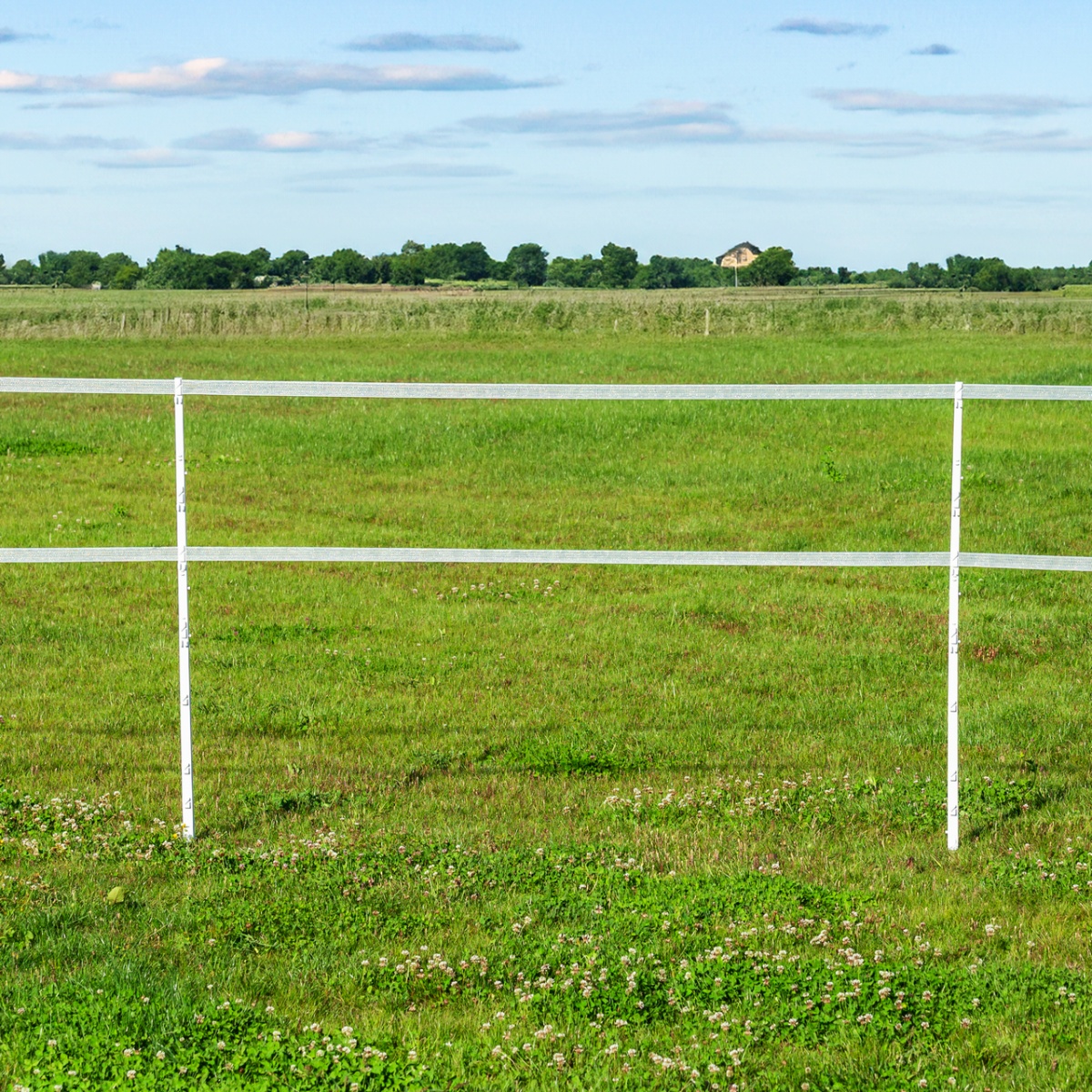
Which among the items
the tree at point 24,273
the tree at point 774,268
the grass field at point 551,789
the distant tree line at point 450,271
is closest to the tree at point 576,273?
the distant tree line at point 450,271

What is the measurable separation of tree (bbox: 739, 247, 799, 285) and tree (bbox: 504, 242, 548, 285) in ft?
94.8

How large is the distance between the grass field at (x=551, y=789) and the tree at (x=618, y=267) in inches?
4941

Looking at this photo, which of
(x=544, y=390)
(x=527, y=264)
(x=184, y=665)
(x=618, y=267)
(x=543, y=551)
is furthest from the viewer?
(x=527, y=264)

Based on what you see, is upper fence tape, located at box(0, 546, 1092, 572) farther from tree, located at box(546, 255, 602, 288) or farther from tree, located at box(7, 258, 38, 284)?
tree, located at box(7, 258, 38, 284)

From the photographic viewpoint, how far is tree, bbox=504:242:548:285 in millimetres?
155000

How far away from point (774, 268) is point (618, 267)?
17.4 meters

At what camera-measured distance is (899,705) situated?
9.38 m

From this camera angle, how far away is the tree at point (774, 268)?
444ft

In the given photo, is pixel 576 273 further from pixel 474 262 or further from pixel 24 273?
Answer: pixel 24 273

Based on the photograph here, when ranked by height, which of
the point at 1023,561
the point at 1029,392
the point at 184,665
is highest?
the point at 1029,392

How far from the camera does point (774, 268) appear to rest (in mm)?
135375

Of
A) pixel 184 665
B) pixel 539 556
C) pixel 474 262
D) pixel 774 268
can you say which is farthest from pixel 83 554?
pixel 474 262

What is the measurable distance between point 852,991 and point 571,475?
1478cm

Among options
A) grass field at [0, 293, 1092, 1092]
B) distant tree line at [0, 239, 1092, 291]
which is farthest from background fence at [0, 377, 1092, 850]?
distant tree line at [0, 239, 1092, 291]
